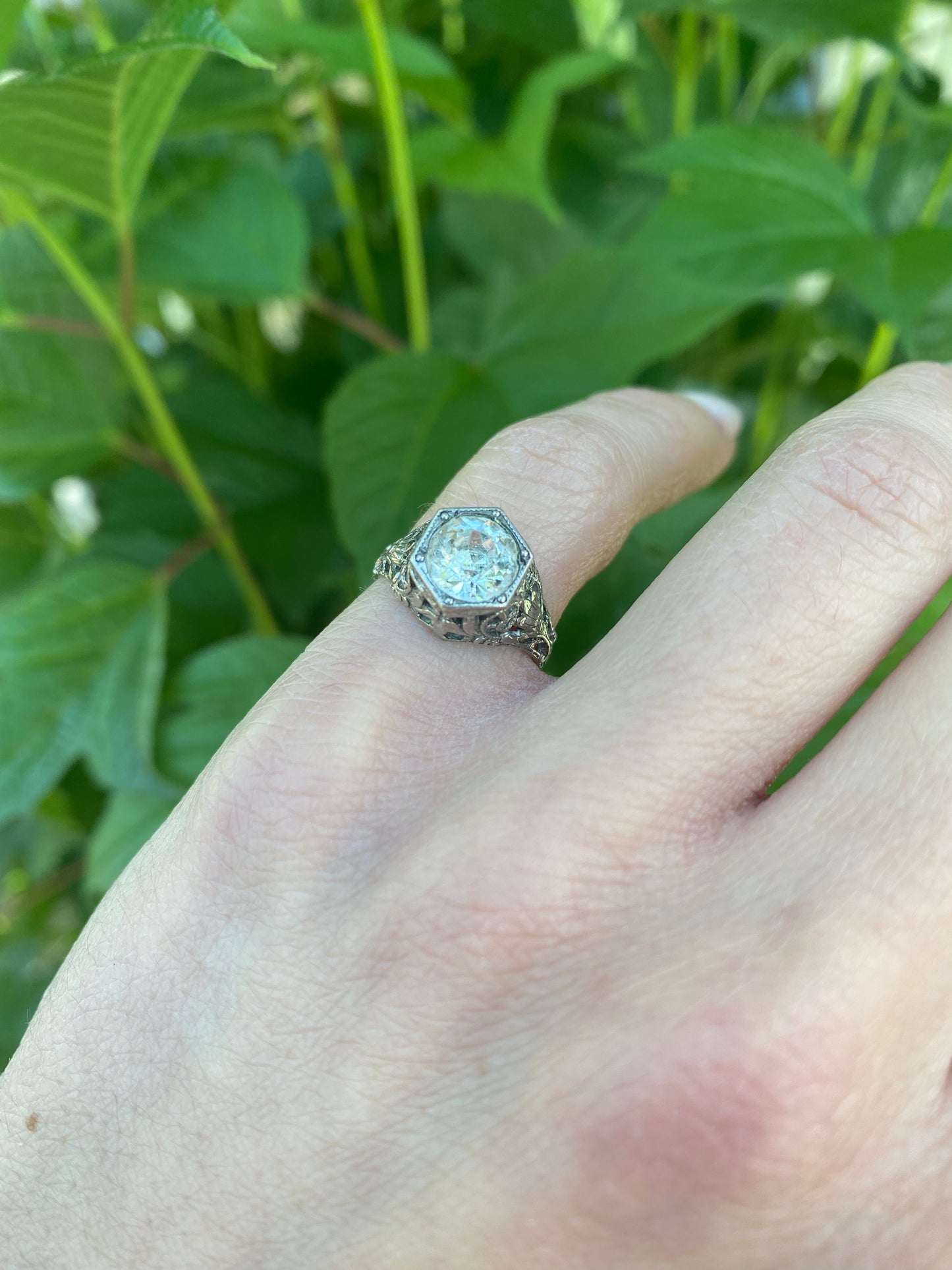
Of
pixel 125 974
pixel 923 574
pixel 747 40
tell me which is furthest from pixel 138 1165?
pixel 747 40

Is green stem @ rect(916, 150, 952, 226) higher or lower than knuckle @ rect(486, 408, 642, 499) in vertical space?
higher

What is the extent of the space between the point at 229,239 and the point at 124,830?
1.01 ft

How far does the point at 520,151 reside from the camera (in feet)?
1.31

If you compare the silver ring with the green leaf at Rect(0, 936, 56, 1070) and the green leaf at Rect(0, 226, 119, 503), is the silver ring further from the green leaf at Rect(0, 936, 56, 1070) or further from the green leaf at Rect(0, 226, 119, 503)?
the green leaf at Rect(0, 936, 56, 1070)

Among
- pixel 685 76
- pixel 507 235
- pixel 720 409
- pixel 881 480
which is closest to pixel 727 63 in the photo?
pixel 685 76

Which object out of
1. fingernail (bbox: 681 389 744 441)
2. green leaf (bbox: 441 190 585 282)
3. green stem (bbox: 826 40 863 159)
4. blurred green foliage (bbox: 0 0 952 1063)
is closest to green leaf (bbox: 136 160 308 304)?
blurred green foliage (bbox: 0 0 952 1063)

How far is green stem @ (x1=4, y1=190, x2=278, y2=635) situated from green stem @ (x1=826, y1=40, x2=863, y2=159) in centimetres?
40

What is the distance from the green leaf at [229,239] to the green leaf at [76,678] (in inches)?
6.0

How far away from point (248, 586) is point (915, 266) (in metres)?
0.36

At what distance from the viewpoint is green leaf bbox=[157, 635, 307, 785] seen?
434 mm

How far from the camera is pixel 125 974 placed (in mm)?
289

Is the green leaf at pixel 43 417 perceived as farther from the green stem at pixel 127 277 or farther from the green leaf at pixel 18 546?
the green leaf at pixel 18 546

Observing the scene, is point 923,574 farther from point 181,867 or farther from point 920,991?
point 181,867

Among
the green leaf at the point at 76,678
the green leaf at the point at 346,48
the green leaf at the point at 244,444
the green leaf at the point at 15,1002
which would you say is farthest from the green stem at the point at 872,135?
the green leaf at the point at 15,1002
